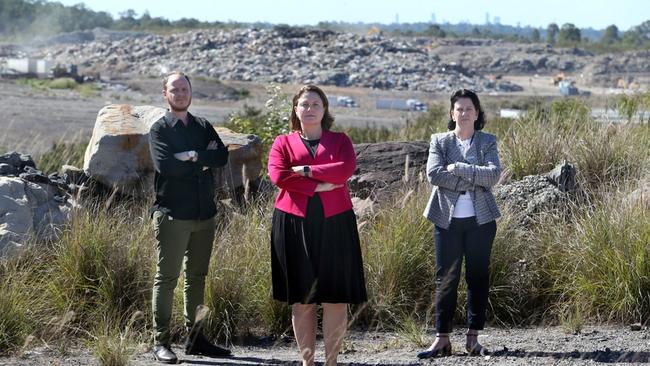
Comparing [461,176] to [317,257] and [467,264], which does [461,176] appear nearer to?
[467,264]

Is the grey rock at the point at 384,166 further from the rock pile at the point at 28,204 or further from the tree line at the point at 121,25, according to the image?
the tree line at the point at 121,25

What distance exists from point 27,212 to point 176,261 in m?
2.32

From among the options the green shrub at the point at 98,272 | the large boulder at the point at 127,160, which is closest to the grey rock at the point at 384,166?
the large boulder at the point at 127,160

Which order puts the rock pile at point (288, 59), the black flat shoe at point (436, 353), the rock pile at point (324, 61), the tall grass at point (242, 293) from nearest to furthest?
1. the black flat shoe at point (436, 353)
2. the tall grass at point (242, 293)
3. the rock pile at point (288, 59)
4. the rock pile at point (324, 61)

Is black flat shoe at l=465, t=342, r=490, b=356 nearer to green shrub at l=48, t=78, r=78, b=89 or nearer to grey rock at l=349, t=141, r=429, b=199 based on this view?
grey rock at l=349, t=141, r=429, b=199

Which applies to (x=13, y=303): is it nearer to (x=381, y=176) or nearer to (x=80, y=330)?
(x=80, y=330)

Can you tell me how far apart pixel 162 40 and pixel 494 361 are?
2875 inches

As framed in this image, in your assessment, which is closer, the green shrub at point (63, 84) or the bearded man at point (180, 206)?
the bearded man at point (180, 206)

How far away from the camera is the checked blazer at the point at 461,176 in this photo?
6.89m

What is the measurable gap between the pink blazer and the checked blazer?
729mm

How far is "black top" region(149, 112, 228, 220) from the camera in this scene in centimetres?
691

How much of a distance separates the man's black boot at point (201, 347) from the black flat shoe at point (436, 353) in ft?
4.35

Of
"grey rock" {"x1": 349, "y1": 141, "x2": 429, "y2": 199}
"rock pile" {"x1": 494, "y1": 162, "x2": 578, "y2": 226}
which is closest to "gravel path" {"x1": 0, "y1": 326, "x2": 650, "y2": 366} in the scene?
"rock pile" {"x1": 494, "y1": 162, "x2": 578, "y2": 226}

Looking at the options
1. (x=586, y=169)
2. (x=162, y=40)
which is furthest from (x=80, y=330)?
(x=162, y=40)
